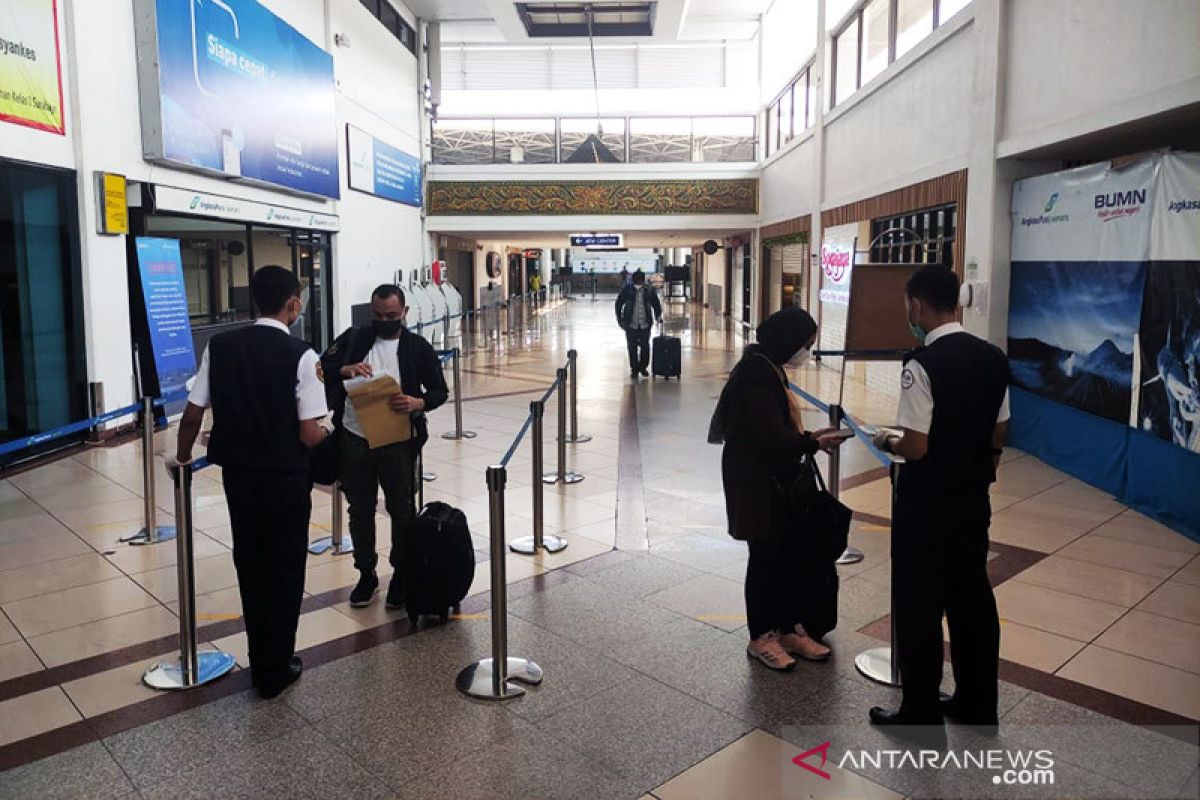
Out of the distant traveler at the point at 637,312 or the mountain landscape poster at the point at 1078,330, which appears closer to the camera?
the mountain landscape poster at the point at 1078,330

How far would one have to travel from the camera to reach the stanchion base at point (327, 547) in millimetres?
5531

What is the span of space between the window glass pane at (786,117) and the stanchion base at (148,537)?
15.6 m

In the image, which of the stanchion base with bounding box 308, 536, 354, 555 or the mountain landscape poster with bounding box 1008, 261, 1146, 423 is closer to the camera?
the stanchion base with bounding box 308, 536, 354, 555

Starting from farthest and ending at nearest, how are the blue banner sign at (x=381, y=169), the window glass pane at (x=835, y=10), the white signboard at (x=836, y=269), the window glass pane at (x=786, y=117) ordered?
the window glass pane at (x=786, y=117) < the blue banner sign at (x=381, y=169) < the window glass pane at (x=835, y=10) < the white signboard at (x=836, y=269)

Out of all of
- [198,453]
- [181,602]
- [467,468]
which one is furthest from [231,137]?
[181,602]

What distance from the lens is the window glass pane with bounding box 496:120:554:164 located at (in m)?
22.4

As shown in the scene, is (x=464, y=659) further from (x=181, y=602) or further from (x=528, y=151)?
(x=528, y=151)

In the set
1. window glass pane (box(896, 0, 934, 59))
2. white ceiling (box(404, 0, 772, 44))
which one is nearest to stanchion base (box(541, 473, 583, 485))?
window glass pane (box(896, 0, 934, 59))

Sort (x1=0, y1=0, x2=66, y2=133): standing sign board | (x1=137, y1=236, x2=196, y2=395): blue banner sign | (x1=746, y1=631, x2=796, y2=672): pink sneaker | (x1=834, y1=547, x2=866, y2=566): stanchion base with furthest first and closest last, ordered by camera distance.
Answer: (x1=137, y1=236, x2=196, y2=395): blue banner sign < (x1=0, y1=0, x2=66, y2=133): standing sign board < (x1=834, y1=547, x2=866, y2=566): stanchion base < (x1=746, y1=631, x2=796, y2=672): pink sneaker

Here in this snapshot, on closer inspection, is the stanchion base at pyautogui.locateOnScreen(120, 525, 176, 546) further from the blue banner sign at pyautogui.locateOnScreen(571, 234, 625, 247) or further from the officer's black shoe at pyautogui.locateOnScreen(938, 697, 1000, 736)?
the blue banner sign at pyautogui.locateOnScreen(571, 234, 625, 247)

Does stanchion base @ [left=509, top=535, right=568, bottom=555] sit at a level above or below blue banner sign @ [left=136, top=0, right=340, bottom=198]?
below

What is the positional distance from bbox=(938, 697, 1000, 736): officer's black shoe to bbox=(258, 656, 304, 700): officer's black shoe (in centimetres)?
254

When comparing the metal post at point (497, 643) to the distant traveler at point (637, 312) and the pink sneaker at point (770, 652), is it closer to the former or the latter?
the pink sneaker at point (770, 652)

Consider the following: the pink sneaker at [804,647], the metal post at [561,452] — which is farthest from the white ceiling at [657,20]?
the pink sneaker at [804,647]
